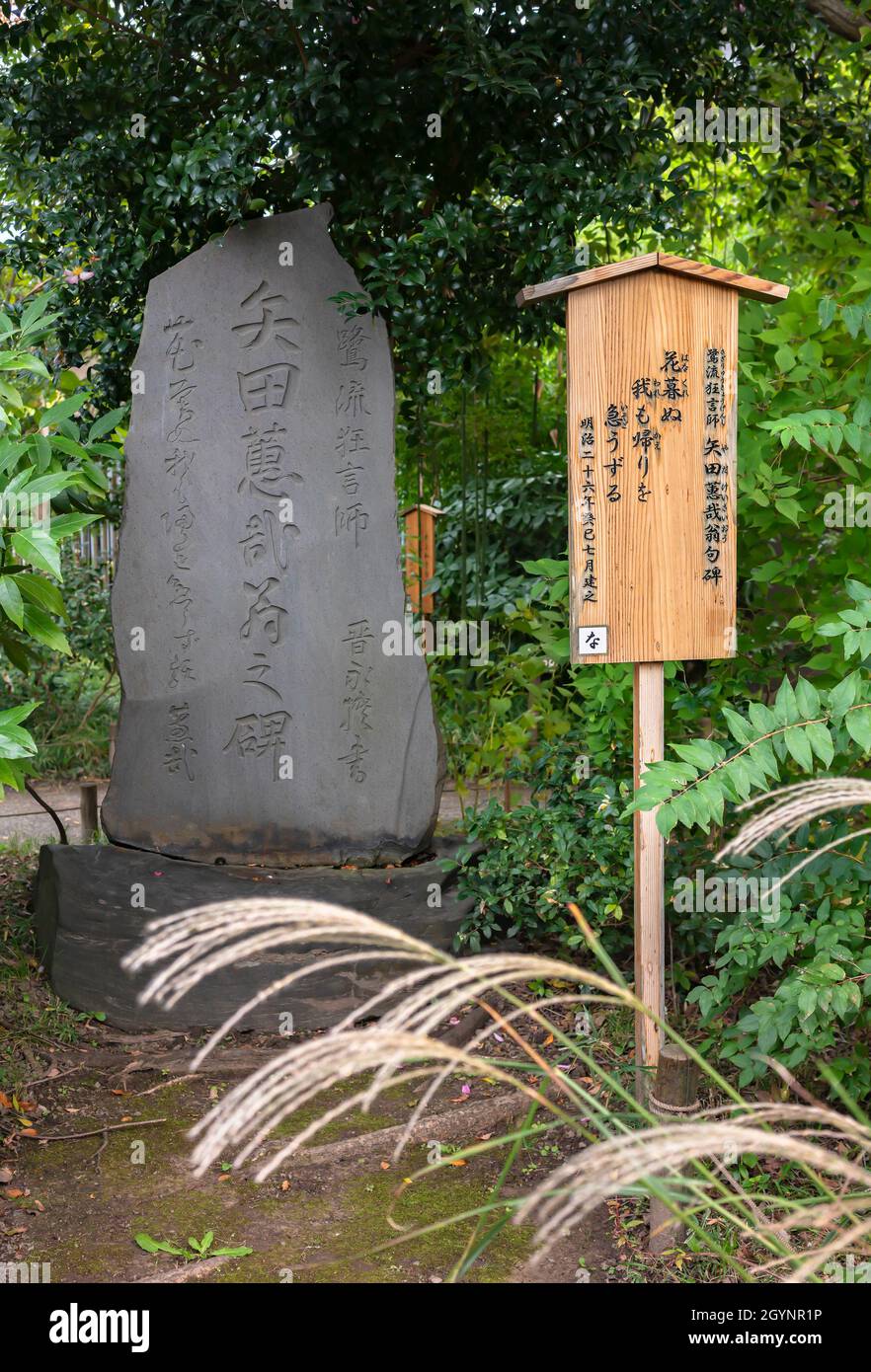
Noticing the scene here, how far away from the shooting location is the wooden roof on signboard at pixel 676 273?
3014mm

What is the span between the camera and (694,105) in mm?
4789

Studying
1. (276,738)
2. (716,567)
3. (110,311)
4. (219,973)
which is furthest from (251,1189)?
(110,311)

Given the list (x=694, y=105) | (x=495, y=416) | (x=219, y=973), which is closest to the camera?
(x=219, y=973)

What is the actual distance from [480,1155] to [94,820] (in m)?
2.87

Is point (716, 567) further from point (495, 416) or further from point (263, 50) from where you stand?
point (495, 416)

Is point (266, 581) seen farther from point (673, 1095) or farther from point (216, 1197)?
point (673, 1095)

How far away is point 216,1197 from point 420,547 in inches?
164

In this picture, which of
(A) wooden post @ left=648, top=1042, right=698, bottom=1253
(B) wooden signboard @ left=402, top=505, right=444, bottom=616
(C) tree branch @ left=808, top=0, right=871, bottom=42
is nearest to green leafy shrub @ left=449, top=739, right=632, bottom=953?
(A) wooden post @ left=648, top=1042, right=698, bottom=1253

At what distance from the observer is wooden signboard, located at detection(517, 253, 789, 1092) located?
308 centimetres

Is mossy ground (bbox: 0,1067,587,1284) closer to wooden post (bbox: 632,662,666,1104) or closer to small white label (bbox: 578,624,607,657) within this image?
wooden post (bbox: 632,662,666,1104)

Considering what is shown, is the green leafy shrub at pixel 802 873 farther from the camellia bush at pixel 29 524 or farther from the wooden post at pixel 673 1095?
the camellia bush at pixel 29 524

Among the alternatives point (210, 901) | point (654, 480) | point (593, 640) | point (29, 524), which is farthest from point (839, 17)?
point (210, 901)

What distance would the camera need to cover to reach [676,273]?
307 centimetres

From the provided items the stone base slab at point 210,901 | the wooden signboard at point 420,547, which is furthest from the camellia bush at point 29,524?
the wooden signboard at point 420,547
